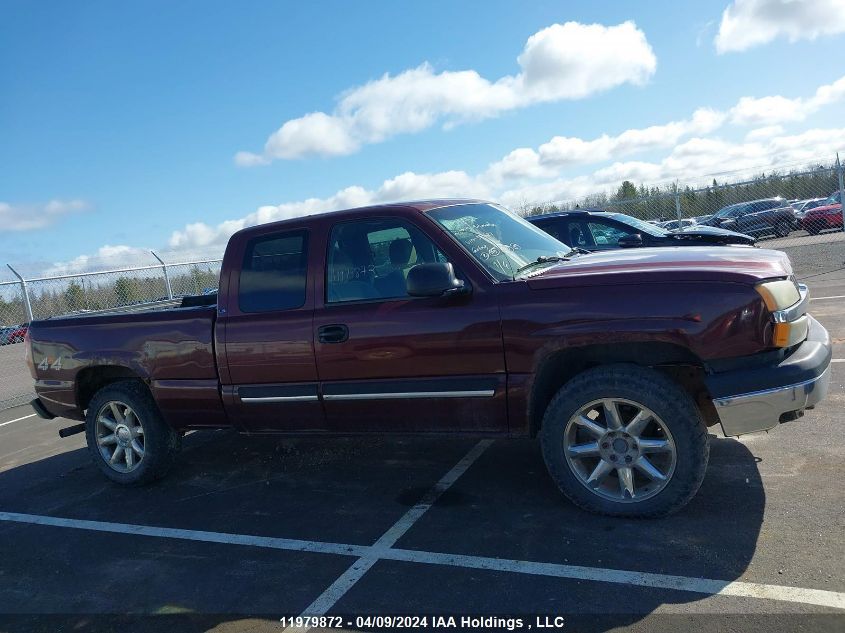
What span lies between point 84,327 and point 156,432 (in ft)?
3.43

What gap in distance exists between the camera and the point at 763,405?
354 centimetres

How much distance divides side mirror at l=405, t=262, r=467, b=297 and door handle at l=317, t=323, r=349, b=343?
646 mm

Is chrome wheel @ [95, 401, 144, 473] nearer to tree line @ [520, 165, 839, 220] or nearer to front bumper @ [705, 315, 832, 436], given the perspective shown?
front bumper @ [705, 315, 832, 436]

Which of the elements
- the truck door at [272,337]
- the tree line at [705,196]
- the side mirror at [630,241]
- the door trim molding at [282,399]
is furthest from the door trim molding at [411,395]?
the tree line at [705,196]

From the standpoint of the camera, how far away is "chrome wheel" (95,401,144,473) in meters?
5.50

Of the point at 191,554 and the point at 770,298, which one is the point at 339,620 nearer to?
the point at 191,554

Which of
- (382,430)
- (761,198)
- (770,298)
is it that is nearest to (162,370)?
(382,430)

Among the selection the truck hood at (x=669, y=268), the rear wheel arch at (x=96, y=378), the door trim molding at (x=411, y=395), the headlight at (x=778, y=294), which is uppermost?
the truck hood at (x=669, y=268)

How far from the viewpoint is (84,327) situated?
217 inches

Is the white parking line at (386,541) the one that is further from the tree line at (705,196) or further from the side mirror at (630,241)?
the tree line at (705,196)

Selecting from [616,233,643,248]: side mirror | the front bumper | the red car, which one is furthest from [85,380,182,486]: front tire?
the red car

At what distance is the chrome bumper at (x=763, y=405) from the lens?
3523mm

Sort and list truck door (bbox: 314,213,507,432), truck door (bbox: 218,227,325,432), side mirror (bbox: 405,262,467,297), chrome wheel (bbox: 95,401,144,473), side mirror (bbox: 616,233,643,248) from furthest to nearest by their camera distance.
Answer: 1. side mirror (bbox: 616,233,643,248)
2. chrome wheel (bbox: 95,401,144,473)
3. truck door (bbox: 218,227,325,432)
4. truck door (bbox: 314,213,507,432)
5. side mirror (bbox: 405,262,467,297)

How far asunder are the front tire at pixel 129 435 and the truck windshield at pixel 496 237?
2.82 metres
